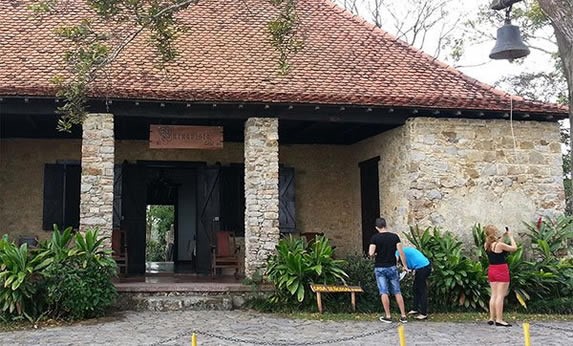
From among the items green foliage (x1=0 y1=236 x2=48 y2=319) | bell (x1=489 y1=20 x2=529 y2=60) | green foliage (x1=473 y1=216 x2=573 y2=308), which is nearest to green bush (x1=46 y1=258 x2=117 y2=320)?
green foliage (x1=0 y1=236 x2=48 y2=319)

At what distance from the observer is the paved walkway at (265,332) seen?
6.48 metres

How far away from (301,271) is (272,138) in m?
2.36

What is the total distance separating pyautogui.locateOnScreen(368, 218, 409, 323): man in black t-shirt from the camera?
25.5 feet

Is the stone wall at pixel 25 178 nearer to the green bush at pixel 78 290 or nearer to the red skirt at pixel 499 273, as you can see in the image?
the green bush at pixel 78 290

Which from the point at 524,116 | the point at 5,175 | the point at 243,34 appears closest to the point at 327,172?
the point at 243,34

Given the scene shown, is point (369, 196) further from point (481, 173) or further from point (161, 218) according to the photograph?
point (161, 218)

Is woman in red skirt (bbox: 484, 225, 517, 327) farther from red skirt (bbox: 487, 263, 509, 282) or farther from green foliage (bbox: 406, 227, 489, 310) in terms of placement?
green foliage (bbox: 406, 227, 489, 310)

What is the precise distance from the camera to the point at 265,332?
7.03m

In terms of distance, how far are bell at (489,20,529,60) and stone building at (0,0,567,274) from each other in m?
4.09

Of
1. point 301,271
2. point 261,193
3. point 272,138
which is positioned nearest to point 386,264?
point 301,271

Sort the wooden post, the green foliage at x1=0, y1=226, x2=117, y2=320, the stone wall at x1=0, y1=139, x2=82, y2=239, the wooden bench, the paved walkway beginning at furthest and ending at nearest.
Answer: the stone wall at x1=0, y1=139, x2=82, y2=239 < the wooden post < the wooden bench < the green foliage at x1=0, y1=226, x2=117, y2=320 < the paved walkway

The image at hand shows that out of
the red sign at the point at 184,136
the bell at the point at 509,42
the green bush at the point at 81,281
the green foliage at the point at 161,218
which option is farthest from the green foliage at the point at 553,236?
the green foliage at the point at 161,218

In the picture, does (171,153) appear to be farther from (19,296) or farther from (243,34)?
(19,296)

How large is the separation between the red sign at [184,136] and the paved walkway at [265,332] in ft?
9.78
